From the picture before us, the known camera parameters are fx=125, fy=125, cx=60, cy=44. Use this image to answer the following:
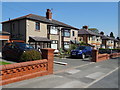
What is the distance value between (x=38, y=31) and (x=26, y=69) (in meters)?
16.8

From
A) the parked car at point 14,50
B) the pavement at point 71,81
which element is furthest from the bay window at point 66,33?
the pavement at point 71,81

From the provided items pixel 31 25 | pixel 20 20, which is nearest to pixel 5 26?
pixel 20 20

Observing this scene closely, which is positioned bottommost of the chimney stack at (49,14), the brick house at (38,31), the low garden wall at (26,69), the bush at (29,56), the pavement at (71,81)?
the pavement at (71,81)

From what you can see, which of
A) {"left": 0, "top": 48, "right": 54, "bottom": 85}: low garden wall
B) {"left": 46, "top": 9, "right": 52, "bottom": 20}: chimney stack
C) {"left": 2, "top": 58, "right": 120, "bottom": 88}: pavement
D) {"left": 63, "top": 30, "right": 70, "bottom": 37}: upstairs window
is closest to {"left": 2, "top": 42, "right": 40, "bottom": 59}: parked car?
{"left": 0, "top": 48, "right": 54, "bottom": 85}: low garden wall

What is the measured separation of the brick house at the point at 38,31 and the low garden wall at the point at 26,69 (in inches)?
511

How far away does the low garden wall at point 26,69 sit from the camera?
5.81 metres

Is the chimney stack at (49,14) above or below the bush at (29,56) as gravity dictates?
above

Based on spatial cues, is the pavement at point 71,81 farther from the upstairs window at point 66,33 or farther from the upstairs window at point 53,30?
the upstairs window at point 66,33

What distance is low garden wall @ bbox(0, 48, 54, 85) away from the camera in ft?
19.1

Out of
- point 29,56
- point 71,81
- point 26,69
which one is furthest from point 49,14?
point 71,81

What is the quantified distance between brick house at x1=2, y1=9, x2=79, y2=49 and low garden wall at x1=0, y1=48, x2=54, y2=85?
12976 millimetres

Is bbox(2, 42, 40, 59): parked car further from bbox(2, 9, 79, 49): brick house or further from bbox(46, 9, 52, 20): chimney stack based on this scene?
bbox(46, 9, 52, 20): chimney stack

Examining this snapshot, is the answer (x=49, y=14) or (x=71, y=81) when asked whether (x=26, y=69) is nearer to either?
(x=71, y=81)

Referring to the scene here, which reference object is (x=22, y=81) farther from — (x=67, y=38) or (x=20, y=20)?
(x=67, y=38)
